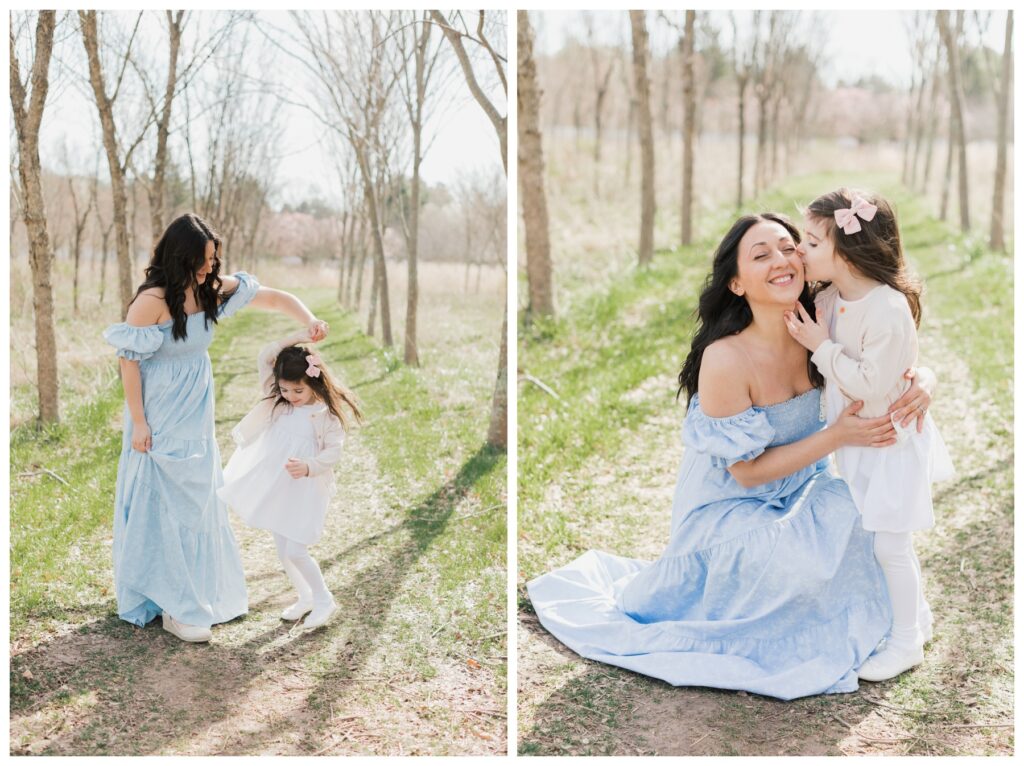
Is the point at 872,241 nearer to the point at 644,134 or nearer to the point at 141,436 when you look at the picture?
the point at 141,436

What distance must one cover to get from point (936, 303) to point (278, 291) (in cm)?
707

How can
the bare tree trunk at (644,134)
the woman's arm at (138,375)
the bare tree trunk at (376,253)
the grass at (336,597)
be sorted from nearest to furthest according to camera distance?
the grass at (336,597) < the woman's arm at (138,375) < the bare tree trunk at (376,253) < the bare tree trunk at (644,134)

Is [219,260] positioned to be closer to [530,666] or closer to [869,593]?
[530,666]

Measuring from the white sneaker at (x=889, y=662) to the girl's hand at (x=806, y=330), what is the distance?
100 centimetres

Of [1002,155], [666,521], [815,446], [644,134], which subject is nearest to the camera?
[815,446]

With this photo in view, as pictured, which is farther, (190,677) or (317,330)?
(317,330)

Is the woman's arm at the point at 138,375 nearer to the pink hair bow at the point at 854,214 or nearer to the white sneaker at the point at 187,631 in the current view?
the white sneaker at the point at 187,631

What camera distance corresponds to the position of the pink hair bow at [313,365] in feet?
10.8

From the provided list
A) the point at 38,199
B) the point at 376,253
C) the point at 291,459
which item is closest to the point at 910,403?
the point at 376,253

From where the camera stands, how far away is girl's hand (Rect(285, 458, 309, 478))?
10.9 ft

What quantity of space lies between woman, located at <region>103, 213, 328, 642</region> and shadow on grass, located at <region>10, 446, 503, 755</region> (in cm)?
11

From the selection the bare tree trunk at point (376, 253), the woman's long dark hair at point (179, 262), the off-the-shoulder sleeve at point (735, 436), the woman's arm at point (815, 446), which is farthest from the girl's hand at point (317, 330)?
the woman's arm at point (815, 446)

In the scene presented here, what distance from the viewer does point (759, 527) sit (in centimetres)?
309

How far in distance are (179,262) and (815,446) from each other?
6.99ft
